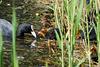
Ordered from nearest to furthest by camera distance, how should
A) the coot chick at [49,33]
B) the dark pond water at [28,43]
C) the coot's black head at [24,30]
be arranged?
the dark pond water at [28,43]
the coot chick at [49,33]
the coot's black head at [24,30]

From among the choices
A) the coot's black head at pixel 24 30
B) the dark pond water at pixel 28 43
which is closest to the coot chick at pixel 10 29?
the coot's black head at pixel 24 30

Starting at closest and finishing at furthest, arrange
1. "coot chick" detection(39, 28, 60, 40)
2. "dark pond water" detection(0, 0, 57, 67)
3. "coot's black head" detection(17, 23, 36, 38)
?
"dark pond water" detection(0, 0, 57, 67), "coot chick" detection(39, 28, 60, 40), "coot's black head" detection(17, 23, 36, 38)

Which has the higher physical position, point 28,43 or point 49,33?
point 49,33

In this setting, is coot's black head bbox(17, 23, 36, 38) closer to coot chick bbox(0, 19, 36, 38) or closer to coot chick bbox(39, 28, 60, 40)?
coot chick bbox(0, 19, 36, 38)

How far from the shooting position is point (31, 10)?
6.15 metres

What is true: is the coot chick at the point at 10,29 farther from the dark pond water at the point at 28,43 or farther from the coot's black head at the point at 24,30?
the dark pond water at the point at 28,43

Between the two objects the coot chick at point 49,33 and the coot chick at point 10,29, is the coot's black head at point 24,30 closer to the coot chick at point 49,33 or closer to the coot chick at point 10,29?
the coot chick at point 10,29

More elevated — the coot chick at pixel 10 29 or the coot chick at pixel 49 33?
the coot chick at pixel 10 29

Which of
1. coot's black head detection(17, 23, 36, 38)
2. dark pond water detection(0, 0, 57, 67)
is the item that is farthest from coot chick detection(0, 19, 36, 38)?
dark pond water detection(0, 0, 57, 67)

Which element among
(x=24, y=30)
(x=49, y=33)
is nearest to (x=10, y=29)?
(x=24, y=30)

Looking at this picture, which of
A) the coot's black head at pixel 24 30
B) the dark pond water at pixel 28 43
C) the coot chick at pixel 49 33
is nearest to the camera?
the dark pond water at pixel 28 43

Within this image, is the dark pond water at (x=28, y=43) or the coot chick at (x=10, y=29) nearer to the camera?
the dark pond water at (x=28, y=43)

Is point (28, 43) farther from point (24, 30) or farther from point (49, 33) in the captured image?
point (24, 30)

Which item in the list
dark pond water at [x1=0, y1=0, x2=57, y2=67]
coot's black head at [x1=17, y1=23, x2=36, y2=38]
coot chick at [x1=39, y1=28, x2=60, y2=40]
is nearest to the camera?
dark pond water at [x1=0, y1=0, x2=57, y2=67]
